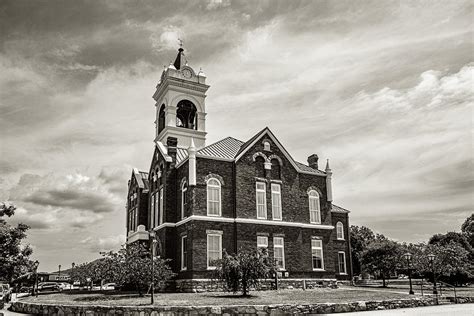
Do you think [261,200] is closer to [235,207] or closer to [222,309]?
[235,207]

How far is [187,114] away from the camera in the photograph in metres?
46.1

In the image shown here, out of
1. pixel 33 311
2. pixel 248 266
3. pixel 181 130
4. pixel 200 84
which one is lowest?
pixel 33 311

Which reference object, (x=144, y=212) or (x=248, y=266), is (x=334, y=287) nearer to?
(x=248, y=266)

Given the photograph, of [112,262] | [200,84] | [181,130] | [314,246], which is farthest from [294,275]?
[200,84]

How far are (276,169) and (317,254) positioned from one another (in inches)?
313

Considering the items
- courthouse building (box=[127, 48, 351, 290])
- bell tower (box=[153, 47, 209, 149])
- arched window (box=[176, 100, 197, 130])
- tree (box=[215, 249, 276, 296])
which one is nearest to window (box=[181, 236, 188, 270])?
courthouse building (box=[127, 48, 351, 290])

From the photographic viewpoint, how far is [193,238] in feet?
107

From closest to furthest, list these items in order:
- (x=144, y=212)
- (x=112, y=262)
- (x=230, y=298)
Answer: (x=230, y=298), (x=112, y=262), (x=144, y=212)

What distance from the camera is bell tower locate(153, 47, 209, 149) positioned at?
4397 centimetres

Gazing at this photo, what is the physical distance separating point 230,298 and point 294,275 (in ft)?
36.2

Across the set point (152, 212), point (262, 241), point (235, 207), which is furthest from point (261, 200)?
point (152, 212)

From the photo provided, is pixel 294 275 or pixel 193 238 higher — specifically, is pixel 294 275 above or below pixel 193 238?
below

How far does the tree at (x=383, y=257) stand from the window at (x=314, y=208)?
9.07 meters

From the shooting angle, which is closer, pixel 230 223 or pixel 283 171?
pixel 230 223
